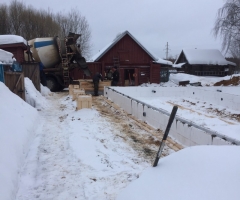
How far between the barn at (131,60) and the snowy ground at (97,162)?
Answer: 1530 centimetres

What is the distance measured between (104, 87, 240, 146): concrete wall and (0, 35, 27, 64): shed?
6411 mm

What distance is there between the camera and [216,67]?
35.9m

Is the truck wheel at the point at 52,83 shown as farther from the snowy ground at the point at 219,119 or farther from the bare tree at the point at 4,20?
the bare tree at the point at 4,20

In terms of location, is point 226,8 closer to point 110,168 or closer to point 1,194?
point 110,168

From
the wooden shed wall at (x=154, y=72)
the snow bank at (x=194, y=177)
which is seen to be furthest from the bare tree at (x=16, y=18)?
the snow bank at (x=194, y=177)

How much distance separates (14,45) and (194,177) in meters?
15.3

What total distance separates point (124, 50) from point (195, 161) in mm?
21512

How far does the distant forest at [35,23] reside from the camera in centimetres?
2991

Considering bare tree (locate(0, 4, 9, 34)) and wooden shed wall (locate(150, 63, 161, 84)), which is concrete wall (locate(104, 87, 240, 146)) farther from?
bare tree (locate(0, 4, 9, 34))

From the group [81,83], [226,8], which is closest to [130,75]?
[81,83]

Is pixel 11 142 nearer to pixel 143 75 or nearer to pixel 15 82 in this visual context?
pixel 15 82

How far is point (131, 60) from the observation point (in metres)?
23.3

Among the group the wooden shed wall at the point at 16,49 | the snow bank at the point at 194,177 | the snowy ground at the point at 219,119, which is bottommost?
the snowy ground at the point at 219,119

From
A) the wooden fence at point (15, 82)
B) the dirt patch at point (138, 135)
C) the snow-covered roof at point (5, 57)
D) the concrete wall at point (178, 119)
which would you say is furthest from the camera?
the snow-covered roof at point (5, 57)
